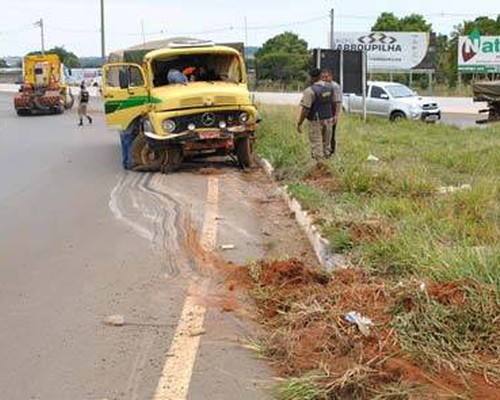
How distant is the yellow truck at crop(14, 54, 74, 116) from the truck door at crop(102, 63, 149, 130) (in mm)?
23043

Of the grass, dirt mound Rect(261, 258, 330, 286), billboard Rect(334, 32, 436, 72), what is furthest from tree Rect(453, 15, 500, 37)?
dirt mound Rect(261, 258, 330, 286)

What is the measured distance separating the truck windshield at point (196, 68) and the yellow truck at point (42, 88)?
24.2m

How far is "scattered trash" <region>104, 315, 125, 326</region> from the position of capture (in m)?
6.10

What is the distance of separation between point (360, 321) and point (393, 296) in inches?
16.6

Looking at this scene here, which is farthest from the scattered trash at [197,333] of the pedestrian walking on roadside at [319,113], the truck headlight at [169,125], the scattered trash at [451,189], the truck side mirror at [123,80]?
the truck side mirror at [123,80]

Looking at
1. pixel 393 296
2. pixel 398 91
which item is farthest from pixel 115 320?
pixel 398 91

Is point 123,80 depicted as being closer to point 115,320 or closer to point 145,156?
point 145,156

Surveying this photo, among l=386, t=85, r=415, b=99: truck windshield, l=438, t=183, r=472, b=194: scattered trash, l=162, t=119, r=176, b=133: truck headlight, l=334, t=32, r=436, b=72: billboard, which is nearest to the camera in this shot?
l=438, t=183, r=472, b=194: scattered trash

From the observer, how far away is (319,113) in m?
14.5

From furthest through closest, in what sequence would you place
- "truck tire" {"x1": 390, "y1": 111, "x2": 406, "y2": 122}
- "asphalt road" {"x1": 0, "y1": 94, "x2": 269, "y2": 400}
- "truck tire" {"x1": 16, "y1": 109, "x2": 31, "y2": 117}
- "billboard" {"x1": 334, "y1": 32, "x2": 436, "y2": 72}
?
"billboard" {"x1": 334, "y1": 32, "x2": 436, "y2": 72}
"truck tire" {"x1": 16, "y1": 109, "x2": 31, "y2": 117}
"truck tire" {"x1": 390, "y1": 111, "x2": 406, "y2": 122}
"asphalt road" {"x1": 0, "y1": 94, "x2": 269, "y2": 400}

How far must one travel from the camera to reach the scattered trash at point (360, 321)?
5.08 m

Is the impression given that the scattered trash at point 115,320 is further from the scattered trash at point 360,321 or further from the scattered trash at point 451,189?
the scattered trash at point 451,189

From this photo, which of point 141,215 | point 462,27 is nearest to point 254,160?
point 141,215

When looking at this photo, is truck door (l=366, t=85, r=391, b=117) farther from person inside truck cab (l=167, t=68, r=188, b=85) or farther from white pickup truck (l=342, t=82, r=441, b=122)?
person inside truck cab (l=167, t=68, r=188, b=85)
